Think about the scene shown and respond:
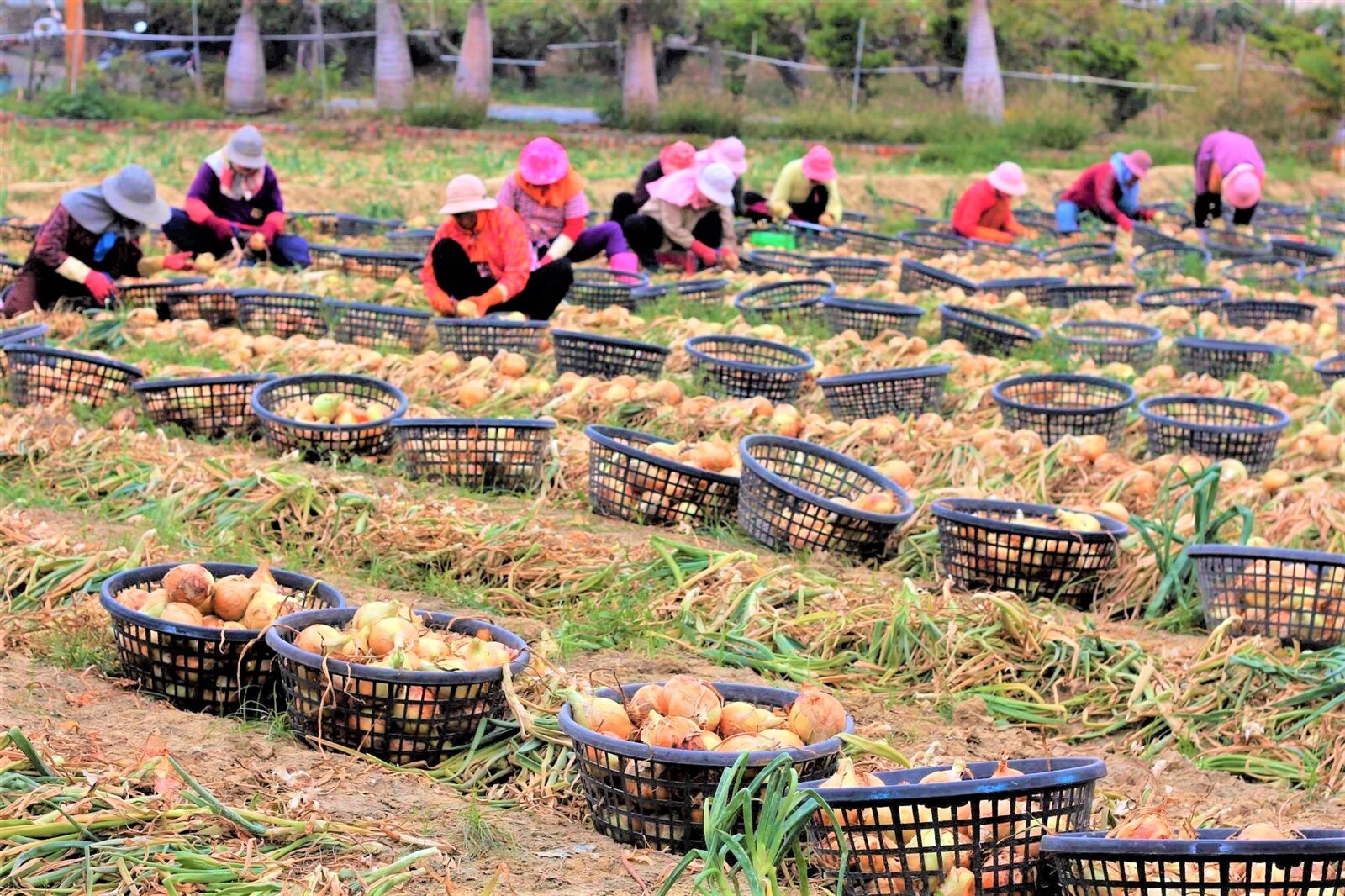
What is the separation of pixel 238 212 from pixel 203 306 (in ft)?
5.57

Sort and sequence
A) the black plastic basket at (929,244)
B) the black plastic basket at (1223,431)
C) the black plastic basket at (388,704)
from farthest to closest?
1. the black plastic basket at (929,244)
2. the black plastic basket at (1223,431)
3. the black plastic basket at (388,704)

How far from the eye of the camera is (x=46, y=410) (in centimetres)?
650

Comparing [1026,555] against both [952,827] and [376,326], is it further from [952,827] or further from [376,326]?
[376,326]

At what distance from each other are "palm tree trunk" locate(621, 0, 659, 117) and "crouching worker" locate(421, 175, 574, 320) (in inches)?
597

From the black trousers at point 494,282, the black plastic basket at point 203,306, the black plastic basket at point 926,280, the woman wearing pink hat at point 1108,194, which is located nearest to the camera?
the black trousers at point 494,282

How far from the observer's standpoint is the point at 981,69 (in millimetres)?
23484

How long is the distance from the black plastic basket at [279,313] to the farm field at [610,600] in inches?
4.5

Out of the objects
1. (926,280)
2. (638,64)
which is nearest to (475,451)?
(926,280)

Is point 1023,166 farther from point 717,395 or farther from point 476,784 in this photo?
point 476,784

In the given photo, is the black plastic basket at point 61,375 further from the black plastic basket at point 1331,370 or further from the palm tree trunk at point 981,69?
the palm tree trunk at point 981,69

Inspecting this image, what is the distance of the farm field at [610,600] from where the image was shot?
3.03 metres

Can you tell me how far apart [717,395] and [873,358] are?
1265 millimetres

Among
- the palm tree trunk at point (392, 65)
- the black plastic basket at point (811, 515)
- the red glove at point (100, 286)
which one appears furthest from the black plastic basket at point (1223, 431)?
the palm tree trunk at point (392, 65)

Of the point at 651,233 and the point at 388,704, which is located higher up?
the point at 651,233
